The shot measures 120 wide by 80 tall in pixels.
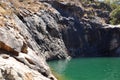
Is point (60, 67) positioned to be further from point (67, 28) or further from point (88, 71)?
point (67, 28)

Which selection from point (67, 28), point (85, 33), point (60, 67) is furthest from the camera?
point (85, 33)

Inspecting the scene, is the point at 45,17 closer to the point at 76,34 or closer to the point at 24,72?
the point at 76,34

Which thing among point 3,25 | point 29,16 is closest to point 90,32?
point 29,16

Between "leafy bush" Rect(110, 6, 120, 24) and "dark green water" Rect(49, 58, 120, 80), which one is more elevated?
"dark green water" Rect(49, 58, 120, 80)

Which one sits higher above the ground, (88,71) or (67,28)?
(88,71)

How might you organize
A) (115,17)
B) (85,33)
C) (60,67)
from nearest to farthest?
(60,67) → (85,33) → (115,17)

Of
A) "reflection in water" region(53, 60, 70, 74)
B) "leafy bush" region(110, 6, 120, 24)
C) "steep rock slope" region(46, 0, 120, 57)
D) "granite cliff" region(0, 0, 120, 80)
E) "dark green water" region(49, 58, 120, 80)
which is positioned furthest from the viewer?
"leafy bush" region(110, 6, 120, 24)

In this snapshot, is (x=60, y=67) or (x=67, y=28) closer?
(x=60, y=67)

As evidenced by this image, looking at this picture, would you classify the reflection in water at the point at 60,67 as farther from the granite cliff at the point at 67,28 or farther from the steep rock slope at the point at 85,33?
the steep rock slope at the point at 85,33

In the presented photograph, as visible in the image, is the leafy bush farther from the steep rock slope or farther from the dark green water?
the dark green water

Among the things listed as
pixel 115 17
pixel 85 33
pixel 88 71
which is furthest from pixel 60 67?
pixel 115 17

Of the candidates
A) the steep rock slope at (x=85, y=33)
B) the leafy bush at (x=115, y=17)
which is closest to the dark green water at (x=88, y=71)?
the steep rock slope at (x=85, y=33)

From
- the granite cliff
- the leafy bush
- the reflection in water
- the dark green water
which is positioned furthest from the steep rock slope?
the dark green water

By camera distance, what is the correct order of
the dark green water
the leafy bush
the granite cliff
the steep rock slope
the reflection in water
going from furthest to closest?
the leafy bush
the steep rock slope
the granite cliff
the reflection in water
the dark green water
